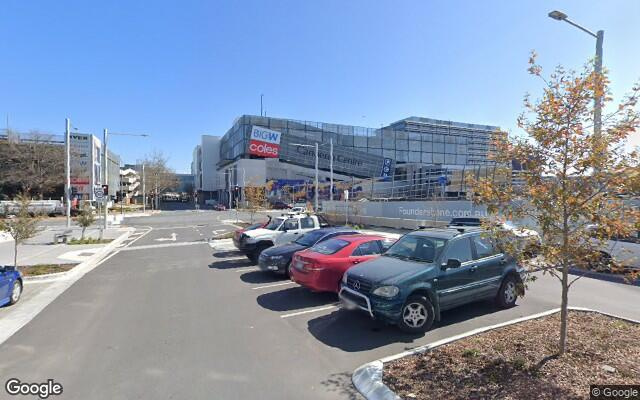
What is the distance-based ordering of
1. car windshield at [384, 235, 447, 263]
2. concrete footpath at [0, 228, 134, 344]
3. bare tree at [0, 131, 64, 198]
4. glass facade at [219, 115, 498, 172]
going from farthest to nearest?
glass facade at [219, 115, 498, 172] → bare tree at [0, 131, 64, 198] → concrete footpath at [0, 228, 134, 344] → car windshield at [384, 235, 447, 263]

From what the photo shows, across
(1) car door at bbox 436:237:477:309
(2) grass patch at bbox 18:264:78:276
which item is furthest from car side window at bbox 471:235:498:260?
(2) grass patch at bbox 18:264:78:276

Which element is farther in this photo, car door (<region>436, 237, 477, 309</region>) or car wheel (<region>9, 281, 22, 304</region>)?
car wheel (<region>9, 281, 22, 304</region>)

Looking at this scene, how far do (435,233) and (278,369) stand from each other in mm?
3961

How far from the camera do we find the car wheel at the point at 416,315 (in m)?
5.66

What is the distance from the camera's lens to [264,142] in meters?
72.6

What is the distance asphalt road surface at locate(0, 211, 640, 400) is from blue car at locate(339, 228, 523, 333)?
39 cm

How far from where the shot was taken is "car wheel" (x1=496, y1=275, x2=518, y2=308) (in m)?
7.02

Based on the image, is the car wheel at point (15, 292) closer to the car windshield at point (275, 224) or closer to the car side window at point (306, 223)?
the car windshield at point (275, 224)

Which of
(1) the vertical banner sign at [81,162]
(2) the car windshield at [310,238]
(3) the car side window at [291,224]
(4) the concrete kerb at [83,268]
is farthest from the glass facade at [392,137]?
(2) the car windshield at [310,238]

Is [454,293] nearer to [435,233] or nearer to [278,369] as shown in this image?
[435,233]

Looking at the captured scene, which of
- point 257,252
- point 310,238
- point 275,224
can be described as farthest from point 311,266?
point 275,224

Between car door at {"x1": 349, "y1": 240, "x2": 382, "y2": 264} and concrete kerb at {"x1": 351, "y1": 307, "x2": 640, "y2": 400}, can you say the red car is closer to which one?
car door at {"x1": 349, "y1": 240, "x2": 382, "y2": 264}

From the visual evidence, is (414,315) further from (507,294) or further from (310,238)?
(310,238)

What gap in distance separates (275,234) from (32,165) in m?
50.7
